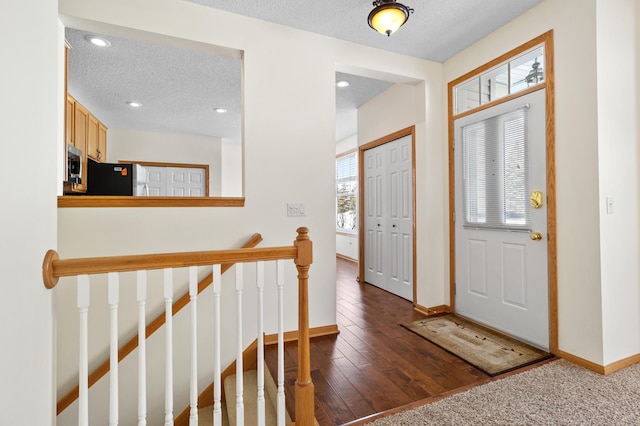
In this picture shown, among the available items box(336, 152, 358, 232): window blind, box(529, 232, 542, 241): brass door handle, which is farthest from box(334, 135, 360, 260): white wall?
box(529, 232, 542, 241): brass door handle

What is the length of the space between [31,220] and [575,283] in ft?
10.4

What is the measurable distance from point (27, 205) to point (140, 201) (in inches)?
40.7

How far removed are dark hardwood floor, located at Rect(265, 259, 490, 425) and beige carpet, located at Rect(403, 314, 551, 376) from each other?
10 cm

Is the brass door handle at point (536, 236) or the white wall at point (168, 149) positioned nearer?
the brass door handle at point (536, 236)

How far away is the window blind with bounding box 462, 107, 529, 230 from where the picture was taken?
2.55 metres

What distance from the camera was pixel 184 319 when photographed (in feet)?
7.36

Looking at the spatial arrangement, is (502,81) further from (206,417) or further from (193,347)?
(206,417)

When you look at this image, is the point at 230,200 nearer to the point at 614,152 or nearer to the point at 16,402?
the point at 16,402

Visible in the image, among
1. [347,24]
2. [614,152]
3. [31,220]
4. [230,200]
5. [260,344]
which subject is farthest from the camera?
[347,24]

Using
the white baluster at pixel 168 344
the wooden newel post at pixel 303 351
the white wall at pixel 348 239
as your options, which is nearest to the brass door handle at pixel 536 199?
the wooden newel post at pixel 303 351

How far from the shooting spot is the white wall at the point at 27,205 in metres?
1.01

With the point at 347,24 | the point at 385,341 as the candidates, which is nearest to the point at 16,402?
the point at 385,341

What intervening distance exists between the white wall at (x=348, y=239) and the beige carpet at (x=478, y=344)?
3.22 meters

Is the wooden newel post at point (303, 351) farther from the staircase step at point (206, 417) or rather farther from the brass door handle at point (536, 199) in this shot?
the brass door handle at point (536, 199)
